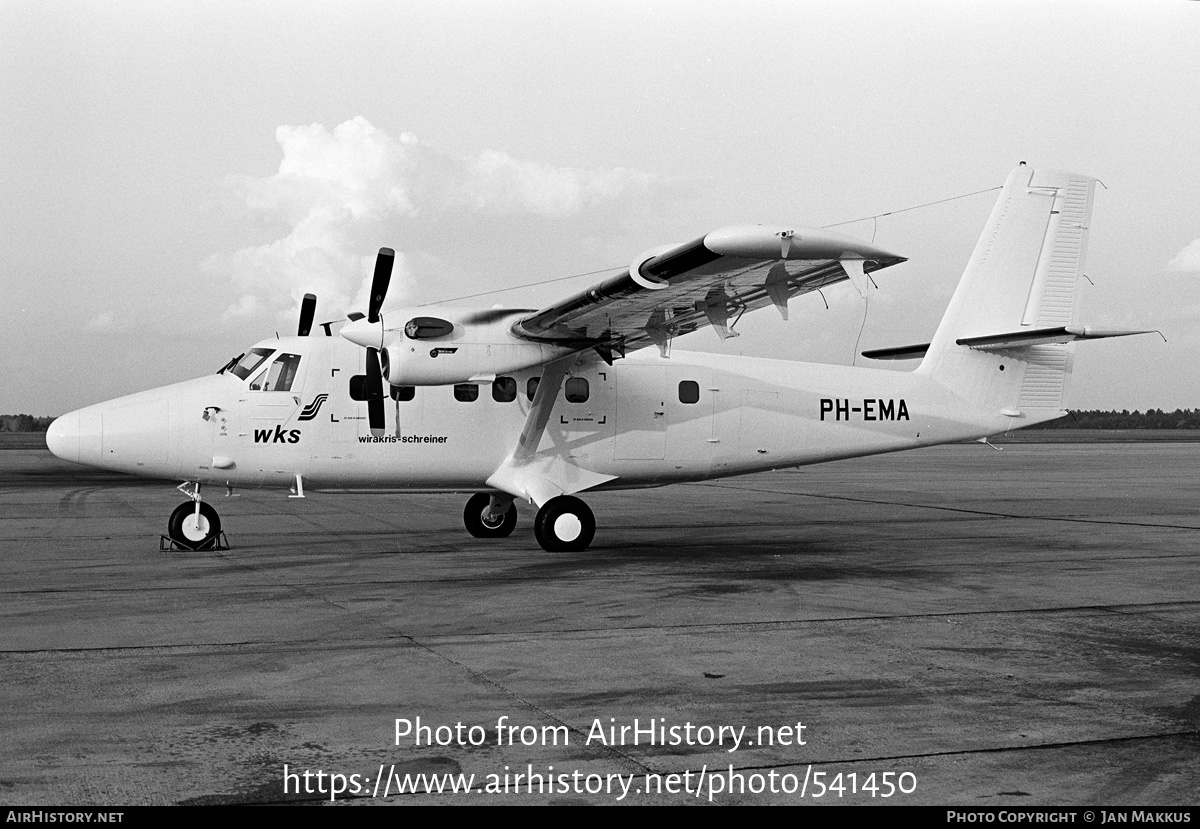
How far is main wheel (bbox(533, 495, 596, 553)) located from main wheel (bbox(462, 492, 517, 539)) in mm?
2161

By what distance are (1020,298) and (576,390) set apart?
278 inches

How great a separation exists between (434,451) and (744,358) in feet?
16.8

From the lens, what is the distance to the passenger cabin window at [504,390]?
15867 millimetres

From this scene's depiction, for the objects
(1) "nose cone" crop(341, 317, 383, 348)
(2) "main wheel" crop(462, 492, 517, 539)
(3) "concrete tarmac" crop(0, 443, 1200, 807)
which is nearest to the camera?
(3) "concrete tarmac" crop(0, 443, 1200, 807)

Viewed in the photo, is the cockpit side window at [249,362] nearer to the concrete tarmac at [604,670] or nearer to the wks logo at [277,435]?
the wks logo at [277,435]

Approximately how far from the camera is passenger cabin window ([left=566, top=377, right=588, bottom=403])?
15.9 meters

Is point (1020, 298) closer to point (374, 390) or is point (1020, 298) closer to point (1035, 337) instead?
point (1035, 337)

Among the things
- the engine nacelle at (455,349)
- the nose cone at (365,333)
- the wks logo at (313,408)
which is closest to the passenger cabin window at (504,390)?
the engine nacelle at (455,349)

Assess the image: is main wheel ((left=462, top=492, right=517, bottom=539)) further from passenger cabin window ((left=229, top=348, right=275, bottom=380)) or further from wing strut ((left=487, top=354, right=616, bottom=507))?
passenger cabin window ((left=229, top=348, right=275, bottom=380))

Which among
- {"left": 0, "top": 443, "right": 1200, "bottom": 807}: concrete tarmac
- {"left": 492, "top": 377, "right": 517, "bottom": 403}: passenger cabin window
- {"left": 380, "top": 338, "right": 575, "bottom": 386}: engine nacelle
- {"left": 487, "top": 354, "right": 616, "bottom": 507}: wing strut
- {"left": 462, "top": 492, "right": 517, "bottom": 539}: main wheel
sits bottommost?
{"left": 0, "top": 443, "right": 1200, "bottom": 807}: concrete tarmac

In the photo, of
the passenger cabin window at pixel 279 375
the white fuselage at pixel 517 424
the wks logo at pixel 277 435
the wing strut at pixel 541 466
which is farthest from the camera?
the wing strut at pixel 541 466

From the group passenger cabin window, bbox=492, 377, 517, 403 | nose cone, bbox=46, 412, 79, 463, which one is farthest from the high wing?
nose cone, bbox=46, 412, 79, 463

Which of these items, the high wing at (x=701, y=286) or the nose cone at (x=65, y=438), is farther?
the nose cone at (x=65, y=438)

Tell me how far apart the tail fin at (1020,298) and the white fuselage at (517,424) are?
1.28 ft
